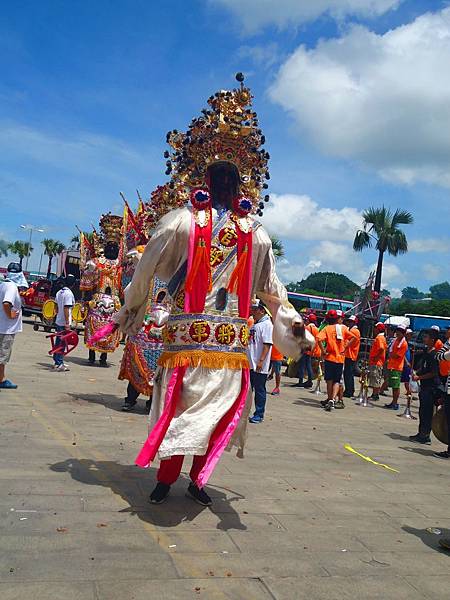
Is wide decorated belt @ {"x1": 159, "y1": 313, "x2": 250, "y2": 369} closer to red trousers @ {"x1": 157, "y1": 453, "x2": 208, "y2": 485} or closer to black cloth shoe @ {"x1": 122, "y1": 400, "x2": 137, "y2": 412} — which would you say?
red trousers @ {"x1": 157, "y1": 453, "x2": 208, "y2": 485}

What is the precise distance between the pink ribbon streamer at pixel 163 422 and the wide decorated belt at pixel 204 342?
10 centimetres

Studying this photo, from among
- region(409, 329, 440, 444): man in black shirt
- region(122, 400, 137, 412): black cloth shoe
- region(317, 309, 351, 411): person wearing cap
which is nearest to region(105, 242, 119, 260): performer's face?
region(317, 309, 351, 411): person wearing cap

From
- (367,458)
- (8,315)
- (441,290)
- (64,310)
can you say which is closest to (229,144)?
(367,458)

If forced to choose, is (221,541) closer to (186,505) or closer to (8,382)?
(186,505)

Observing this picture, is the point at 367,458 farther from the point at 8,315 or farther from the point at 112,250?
the point at 112,250

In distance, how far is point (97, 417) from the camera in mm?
6539

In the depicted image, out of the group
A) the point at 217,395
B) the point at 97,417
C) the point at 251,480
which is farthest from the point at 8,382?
the point at 217,395

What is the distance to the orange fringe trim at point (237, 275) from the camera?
4.09 m

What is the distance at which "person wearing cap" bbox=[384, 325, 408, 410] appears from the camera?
37.8 ft

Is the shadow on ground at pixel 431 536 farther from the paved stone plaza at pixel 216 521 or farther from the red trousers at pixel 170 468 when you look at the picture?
the red trousers at pixel 170 468

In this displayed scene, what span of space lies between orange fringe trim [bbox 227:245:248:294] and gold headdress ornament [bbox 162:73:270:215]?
559 millimetres

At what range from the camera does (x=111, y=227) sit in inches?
430

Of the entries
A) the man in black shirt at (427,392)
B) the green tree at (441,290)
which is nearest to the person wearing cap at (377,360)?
the man in black shirt at (427,392)

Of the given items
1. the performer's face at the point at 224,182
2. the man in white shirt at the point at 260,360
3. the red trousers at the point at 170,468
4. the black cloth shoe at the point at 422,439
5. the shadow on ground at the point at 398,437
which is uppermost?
the performer's face at the point at 224,182
